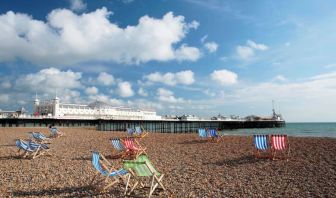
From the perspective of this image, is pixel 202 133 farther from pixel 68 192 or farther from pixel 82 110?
pixel 82 110

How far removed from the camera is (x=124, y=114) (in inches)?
2734

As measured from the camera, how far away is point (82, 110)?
62062mm

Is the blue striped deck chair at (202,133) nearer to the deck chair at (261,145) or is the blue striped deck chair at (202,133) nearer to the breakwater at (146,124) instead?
the deck chair at (261,145)

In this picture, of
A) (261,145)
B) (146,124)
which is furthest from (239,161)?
(146,124)

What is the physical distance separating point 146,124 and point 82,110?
14.4 metres

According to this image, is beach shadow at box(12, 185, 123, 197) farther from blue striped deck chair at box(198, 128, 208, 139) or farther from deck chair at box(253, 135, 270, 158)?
blue striped deck chair at box(198, 128, 208, 139)

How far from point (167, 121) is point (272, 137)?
151 feet

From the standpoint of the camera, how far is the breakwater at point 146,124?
4297 centimetres

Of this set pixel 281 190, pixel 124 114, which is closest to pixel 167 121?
pixel 124 114

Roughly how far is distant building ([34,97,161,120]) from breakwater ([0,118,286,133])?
6468 millimetres

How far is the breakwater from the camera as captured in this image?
1692 inches

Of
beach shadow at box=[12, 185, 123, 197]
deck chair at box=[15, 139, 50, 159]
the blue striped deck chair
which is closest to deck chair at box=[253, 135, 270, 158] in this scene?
beach shadow at box=[12, 185, 123, 197]

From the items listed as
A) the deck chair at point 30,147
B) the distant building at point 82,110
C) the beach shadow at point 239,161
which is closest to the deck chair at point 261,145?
the beach shadow at point 239,161

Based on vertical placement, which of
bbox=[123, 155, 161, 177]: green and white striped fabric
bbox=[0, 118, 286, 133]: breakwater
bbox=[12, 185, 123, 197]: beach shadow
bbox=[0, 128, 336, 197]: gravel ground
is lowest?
bbox=[12, 185, 123, 197]: beach shadow
